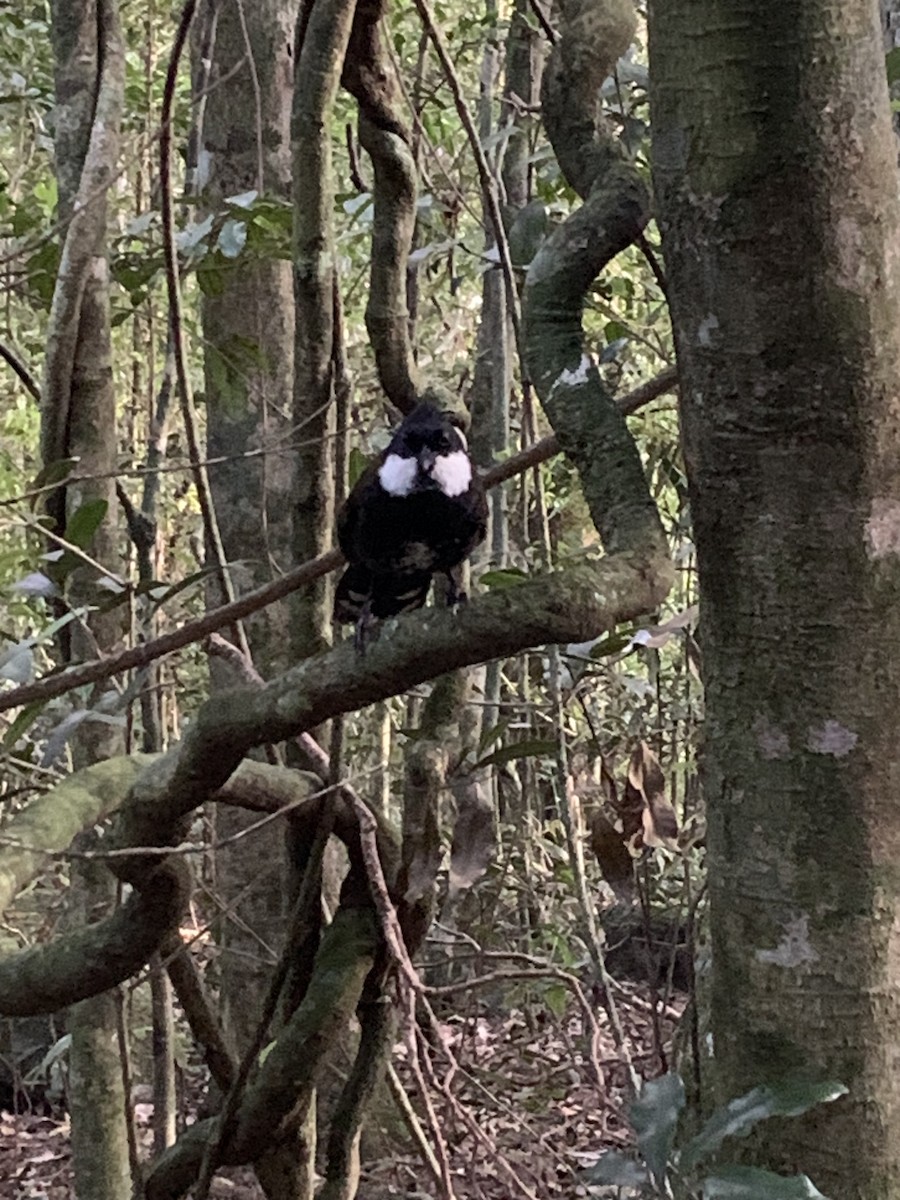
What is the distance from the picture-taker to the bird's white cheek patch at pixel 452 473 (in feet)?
5.97

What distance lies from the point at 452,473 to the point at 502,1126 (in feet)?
7.22

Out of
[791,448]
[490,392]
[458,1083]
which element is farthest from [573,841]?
[791,448]

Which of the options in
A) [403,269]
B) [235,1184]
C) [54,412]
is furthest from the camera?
[235,1184]

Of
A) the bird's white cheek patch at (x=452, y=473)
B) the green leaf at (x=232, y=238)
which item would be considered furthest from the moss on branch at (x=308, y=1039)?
the green leaf at (x=232, y=238)

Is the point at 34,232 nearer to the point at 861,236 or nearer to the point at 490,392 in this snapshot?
the point at 490,392

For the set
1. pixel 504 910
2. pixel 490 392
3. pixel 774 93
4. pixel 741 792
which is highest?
pixel 490 392

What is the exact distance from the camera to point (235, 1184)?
321cm

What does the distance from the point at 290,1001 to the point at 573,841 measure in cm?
88

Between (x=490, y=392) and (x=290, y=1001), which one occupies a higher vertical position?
(x=490, y=392)

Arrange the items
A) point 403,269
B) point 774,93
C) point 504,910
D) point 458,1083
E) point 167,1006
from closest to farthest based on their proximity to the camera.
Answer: point 774,93
point 403,269
point 167,1006
point 458,1083
point 504,910

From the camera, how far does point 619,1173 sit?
105 cm

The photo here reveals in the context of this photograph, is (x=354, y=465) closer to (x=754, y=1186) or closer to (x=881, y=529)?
(x=881, y=529)

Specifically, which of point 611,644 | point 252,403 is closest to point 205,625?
point 611,644

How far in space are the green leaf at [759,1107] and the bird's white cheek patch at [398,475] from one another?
3.36ft
